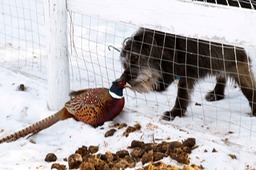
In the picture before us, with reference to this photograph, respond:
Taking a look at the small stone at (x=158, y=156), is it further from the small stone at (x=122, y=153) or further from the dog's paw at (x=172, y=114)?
the dog's paw at (x=172, y=114)

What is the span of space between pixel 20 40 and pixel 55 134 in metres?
2.34

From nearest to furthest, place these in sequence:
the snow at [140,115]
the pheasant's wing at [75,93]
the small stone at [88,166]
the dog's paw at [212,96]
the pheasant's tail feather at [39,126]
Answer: the small stone at [88,166]
the snow at [140,115]
the pheasant's tail feather at [39,126]
the pheasant's wing at [75,93]
the dog's paw at [212,96]

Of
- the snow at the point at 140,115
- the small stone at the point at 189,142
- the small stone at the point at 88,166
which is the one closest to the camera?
the small stone at the point at 88,166

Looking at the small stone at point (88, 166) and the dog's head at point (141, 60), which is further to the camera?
the dog's head at point (141, 60)

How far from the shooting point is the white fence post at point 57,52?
413cm

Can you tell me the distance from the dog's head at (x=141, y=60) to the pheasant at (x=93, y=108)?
0.14 metres

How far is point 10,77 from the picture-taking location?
495 cm

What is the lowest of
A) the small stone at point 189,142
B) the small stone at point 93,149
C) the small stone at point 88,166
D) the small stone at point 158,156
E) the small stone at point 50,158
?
the small stone at point 50,158

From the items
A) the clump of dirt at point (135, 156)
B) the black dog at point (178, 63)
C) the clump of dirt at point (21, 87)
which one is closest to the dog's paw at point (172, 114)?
the black dog at point (178, 63)

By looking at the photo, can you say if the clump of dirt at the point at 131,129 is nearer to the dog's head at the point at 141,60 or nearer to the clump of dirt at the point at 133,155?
the clump of dirt at the point at 133,155

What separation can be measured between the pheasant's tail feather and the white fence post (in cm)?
24

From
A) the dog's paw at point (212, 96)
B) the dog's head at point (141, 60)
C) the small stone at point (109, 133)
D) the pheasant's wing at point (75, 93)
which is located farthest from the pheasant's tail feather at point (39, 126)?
the dog's paw at point (212, 96)

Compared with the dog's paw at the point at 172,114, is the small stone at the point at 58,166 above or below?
below

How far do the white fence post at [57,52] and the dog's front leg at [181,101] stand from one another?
34.9 inches
